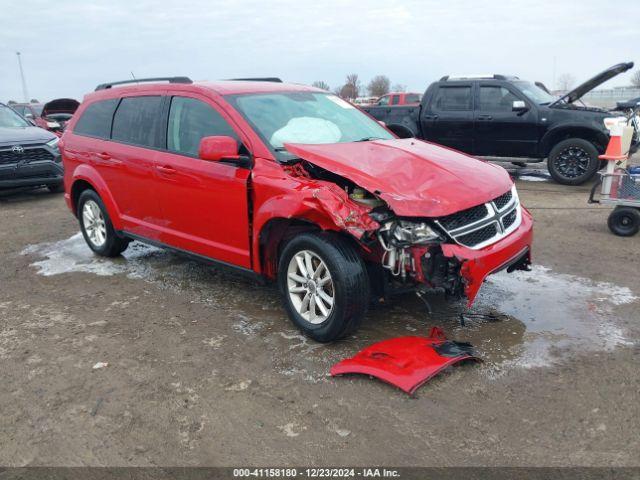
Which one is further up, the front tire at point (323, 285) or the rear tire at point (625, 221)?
the front tire at point (323, 285)

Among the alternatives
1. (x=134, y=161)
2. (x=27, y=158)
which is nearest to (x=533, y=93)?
(x=134, y=161)

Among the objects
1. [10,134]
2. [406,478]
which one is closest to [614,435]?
[406,478]

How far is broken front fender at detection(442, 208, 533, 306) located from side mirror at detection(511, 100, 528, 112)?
6586 mm

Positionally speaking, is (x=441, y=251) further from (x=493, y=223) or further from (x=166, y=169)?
(x=166, y=169)

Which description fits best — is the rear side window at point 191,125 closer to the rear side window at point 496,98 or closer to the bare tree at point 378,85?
the rear side window at point 496,98

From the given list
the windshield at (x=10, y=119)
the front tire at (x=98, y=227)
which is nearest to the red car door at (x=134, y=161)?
the front tire at (x=98, y=227)

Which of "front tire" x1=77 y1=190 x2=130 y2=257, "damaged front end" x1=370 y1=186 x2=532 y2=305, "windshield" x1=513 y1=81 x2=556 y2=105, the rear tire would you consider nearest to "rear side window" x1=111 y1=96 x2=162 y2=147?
"front tire" x1=77 y1=190 x2=130 y2=257

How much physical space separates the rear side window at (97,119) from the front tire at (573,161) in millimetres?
7588

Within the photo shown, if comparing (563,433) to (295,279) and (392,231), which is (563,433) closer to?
(392,231)

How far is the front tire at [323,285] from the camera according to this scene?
12.0 ft

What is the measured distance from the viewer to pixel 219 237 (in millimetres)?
4586

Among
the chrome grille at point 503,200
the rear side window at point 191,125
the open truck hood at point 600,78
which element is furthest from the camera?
the open truck hood at point 600,78

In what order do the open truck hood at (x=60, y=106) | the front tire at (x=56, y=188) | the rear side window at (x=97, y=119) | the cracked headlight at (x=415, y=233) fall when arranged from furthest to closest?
the open truck hood at (x=60, y=106), the front tire at (x=56, y=188), the rear side window at (x=97, y=119), the cracked headlight at (x=415, y=233)

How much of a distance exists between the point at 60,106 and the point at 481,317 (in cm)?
1538
